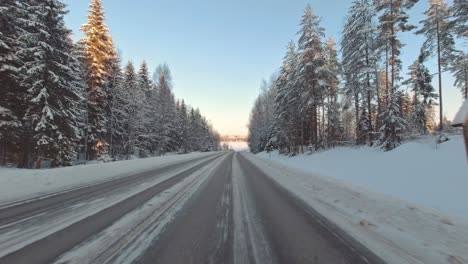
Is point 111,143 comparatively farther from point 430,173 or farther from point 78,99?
point 430,173

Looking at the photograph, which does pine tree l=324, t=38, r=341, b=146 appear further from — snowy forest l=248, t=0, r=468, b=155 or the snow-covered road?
the snow-covered road

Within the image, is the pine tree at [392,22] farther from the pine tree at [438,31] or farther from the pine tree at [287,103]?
the pine tree at [287,103]

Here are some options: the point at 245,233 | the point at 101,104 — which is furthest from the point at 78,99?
the point at 245,233

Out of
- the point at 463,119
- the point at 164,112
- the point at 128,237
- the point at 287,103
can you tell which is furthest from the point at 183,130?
the point at 463,119

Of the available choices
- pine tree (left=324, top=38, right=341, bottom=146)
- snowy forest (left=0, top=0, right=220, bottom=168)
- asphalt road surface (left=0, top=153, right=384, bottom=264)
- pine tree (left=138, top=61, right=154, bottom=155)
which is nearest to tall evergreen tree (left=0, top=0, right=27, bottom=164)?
snowy forest (left=0, top=0, right=220, bottom=168)

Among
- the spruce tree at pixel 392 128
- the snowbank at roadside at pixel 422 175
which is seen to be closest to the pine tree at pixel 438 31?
the spruce tree at pixel 392 128

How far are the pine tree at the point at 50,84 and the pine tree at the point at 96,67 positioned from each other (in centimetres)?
717

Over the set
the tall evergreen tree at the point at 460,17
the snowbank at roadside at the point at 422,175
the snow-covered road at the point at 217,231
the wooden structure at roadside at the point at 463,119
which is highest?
the tall evergreen tree at the point at 460,17

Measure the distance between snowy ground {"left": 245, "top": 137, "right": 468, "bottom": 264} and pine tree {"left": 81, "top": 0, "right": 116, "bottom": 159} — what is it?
24.5m

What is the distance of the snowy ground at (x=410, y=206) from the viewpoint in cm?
396

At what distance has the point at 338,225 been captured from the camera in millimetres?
5066

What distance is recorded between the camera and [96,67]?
90.1 ft

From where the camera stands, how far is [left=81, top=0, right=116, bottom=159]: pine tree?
89.9 feet

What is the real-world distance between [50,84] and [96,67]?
9174 millimetres
